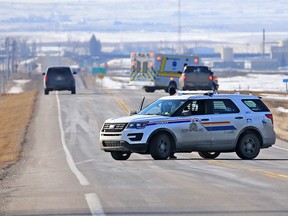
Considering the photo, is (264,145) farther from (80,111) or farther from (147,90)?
(147,90)

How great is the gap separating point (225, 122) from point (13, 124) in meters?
22.4

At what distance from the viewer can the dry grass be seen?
32487mm

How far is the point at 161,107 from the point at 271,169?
4.58 metres

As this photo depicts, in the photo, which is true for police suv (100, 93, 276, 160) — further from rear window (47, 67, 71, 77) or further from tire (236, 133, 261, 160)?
rear window (47, 67, 71, 77)

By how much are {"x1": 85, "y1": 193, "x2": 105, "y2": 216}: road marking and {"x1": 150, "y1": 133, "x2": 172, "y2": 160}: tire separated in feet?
26.4

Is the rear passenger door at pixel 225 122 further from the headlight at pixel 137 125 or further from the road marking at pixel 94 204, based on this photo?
the road marking at pixel 94 204

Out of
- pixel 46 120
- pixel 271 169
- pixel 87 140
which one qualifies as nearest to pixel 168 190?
pixel 271 169

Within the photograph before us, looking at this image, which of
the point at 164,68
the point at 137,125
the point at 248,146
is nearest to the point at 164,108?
the point at 137,125

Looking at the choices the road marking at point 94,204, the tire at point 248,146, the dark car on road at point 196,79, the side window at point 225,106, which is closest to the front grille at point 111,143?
the side window at point 225,106

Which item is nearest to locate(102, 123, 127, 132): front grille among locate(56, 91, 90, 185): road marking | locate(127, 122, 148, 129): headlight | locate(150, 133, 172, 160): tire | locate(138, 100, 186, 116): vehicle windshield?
locate(127, 122, 148, 129): headlight

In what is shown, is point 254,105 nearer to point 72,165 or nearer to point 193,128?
point 193,128

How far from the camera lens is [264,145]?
25.1 metres

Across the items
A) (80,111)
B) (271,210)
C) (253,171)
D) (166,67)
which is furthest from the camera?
(166,67)

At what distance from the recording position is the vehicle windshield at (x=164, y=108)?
2438cm
